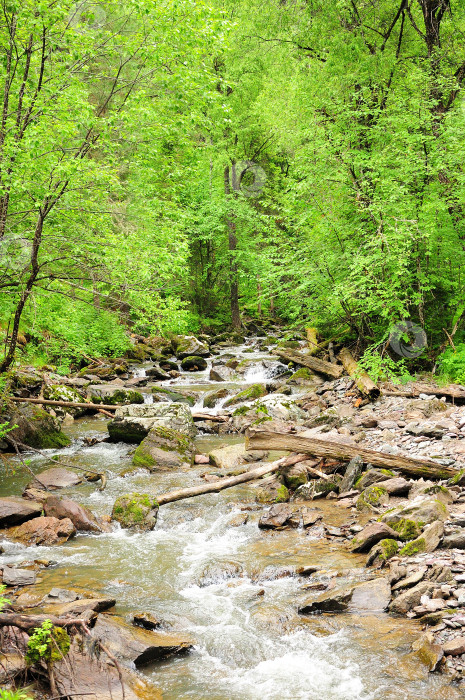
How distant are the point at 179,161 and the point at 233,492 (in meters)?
6.74

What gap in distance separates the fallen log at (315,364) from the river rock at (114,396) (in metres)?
5.74

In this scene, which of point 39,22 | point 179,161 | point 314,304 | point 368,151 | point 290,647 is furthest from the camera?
point 314,304

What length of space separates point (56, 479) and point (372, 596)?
703 centimetres

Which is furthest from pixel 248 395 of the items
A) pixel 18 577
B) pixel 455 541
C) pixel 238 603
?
pixel 455 541

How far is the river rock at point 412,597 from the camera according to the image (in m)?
4.90

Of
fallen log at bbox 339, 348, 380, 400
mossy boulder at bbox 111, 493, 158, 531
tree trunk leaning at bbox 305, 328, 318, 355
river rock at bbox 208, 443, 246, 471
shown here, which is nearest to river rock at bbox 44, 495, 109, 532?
mossy boulder at bbox 111, 493, 158, 531

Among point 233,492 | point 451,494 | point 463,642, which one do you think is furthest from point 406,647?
point 233,492

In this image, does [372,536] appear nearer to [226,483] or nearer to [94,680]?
[226,483]

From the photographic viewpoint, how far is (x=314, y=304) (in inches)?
592

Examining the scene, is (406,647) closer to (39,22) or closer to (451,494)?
(451,494)

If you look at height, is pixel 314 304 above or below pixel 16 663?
above

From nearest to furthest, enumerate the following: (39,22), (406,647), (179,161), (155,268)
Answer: (406,647) → (39,22) → (155,268) → (179,161)

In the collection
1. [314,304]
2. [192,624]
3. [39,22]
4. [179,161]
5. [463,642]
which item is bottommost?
[192,624]

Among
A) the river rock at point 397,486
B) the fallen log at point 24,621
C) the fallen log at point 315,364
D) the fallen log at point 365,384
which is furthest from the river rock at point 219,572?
the fallen log at point 315,364
